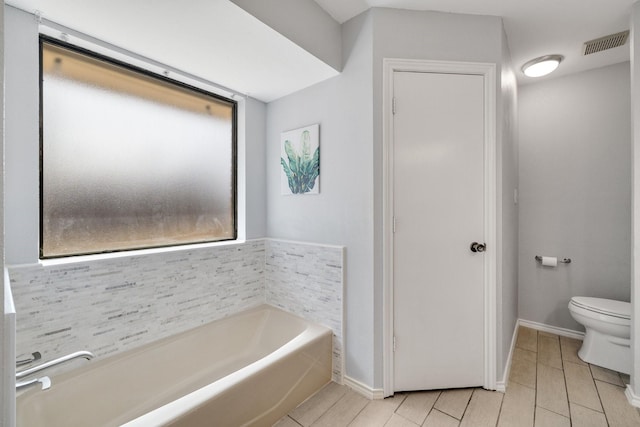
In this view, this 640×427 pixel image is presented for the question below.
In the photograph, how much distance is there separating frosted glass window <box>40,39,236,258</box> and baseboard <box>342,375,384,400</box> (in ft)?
4.78

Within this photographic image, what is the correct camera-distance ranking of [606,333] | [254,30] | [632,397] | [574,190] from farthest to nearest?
[574,190] < [606,333] < [632,397] < [254,30]

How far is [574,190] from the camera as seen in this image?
8.36 ft

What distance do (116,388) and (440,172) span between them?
2277mm

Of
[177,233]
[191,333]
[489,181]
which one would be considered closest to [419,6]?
[489,181]

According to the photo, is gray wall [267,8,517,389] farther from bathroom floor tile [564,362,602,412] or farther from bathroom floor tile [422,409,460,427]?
bathroom floor tile [564,362,602,412]

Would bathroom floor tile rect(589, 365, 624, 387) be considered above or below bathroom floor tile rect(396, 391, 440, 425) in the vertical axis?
above

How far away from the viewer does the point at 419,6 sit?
1.71 meters

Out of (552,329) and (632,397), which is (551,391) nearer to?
(632,397)

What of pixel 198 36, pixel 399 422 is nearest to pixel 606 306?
pixel 399 422

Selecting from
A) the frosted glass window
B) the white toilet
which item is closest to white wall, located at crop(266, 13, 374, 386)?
the frosted glass window

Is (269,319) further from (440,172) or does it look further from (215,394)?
(440,172)

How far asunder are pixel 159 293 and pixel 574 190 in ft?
11.6

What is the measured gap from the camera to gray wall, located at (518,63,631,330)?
2373 mm

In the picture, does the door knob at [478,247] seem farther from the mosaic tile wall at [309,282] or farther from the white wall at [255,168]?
the white wall at [255,168]
